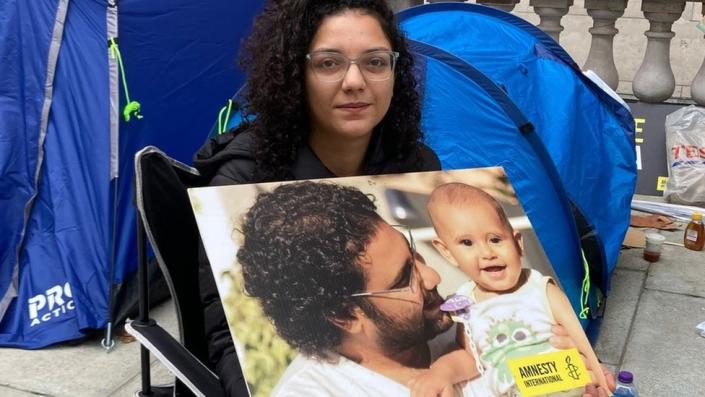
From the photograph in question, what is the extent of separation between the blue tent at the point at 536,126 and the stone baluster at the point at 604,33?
2.00 m

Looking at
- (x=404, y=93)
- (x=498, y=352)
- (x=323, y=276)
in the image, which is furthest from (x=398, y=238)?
(x=404, y=93)

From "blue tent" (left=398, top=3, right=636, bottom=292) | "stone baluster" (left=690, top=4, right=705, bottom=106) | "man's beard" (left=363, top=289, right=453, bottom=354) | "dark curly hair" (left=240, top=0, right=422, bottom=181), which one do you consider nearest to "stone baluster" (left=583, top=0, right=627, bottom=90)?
"stone baluster" (left=690, top=4, right=705, bottom=106)

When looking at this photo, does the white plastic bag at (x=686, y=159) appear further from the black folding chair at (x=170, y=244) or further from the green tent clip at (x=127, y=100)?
the black folding chair at (x=170, y=244)

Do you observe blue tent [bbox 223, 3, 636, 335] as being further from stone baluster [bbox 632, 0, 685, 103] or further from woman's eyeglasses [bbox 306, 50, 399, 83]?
stone baluster [bbox 632, 0, 685, 103]

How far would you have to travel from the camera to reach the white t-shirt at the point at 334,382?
1.31 meters

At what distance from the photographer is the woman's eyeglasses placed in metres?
1.78

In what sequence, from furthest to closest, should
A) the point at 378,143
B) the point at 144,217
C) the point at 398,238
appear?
1. the point at 378,143
2. the point at 144,217
3. the point at 398,238

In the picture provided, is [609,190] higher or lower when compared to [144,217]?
lower

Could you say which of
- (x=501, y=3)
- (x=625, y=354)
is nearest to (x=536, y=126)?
(x=625, y=354)

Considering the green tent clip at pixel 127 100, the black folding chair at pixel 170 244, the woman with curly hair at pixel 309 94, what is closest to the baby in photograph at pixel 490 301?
the woman with curly hair at pixel 309 94

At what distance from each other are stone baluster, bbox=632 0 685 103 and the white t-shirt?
4518 millimetres

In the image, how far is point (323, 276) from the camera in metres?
1.48

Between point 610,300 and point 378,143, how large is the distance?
2.13 metres

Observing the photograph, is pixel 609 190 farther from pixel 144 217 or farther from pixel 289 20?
pixel 144 217
